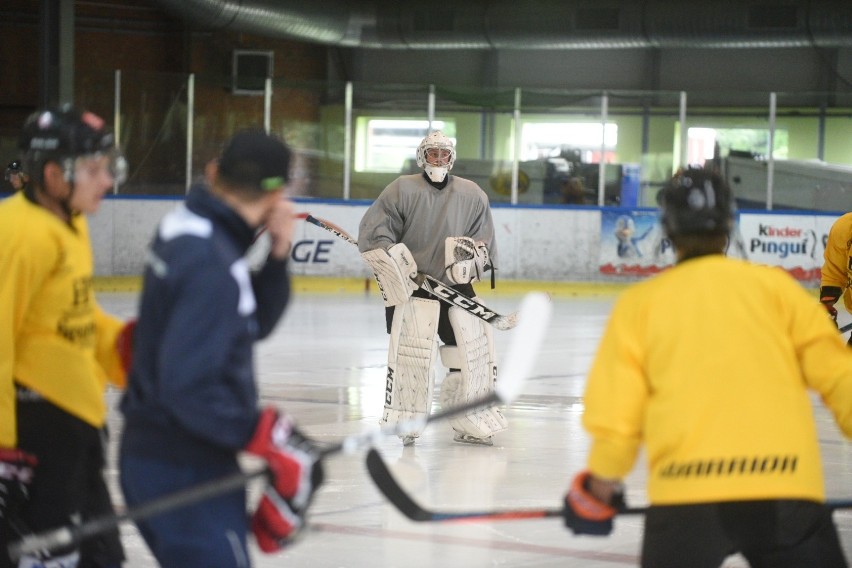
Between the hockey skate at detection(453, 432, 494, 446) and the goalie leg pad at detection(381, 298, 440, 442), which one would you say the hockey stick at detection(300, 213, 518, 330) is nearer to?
the goalie leg pad at detection(381, 298, 440, 442)

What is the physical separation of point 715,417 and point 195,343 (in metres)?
0.89

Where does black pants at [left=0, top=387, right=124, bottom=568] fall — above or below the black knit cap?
below

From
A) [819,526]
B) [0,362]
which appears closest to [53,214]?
[0,362]

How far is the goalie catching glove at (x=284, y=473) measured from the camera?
232cm

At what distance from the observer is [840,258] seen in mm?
6535

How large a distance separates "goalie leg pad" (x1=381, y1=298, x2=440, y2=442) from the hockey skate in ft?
0.72

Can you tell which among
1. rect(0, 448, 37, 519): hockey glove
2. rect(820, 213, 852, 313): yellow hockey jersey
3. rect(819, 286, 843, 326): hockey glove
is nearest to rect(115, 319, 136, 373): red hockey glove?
rect(0, 448, 37, 519): hockey glove

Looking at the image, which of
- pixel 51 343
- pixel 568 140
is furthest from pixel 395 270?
pixel 568 140

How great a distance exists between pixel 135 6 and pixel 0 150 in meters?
4.39

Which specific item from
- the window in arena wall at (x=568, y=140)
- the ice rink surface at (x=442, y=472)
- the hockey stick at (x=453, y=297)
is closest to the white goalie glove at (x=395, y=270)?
the hockey stick at (x=453, y=297)

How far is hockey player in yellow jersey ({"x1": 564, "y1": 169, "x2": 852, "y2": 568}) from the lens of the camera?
2.45 metres

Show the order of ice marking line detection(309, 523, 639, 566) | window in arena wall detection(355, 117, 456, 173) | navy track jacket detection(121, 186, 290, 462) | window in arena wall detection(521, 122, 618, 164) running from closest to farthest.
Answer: navy track jacket detection(121, 186, 290, 462) → ice marking line detection(309, 523, 639, 566) → window in arena wall detection(521, 122, 618, 164) → window in arena wall detection(355, 117, 456, 173)

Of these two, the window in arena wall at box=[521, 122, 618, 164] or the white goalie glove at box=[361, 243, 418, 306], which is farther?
the window in arena wall at box=[521, 122, 618, 164]

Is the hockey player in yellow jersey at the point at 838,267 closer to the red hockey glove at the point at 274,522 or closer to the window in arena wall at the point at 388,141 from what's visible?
the red hockey glove at the point at 274,522
